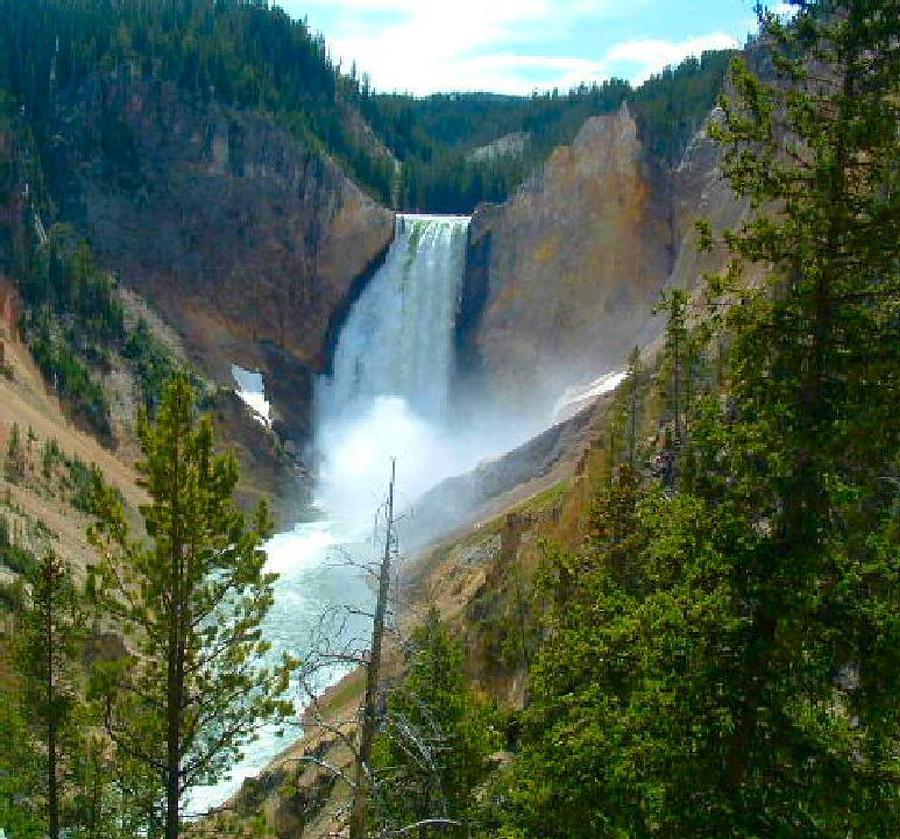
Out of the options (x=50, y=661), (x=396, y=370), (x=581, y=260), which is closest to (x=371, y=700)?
(x=50, y=661)

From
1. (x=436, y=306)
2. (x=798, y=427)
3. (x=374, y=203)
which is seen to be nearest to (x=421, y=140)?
(x=374, y=203)

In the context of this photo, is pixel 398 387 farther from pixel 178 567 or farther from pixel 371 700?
pixel 371 700

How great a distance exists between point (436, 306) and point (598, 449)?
48.6 m

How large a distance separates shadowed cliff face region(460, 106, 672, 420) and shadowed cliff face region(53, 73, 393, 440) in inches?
597

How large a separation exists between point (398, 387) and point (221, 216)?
24.4 meters

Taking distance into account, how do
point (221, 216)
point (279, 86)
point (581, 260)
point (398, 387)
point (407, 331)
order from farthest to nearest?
point (279, 86)
point (221, 216)
point (407, 331)
point (398, 387)
point (581, 260)

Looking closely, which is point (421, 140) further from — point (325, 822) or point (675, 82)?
point (325, 822)

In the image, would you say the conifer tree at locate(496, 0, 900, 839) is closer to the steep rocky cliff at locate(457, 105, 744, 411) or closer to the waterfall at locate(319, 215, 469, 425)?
the steep rocky cliff at locate(457, 105, 744, 411)

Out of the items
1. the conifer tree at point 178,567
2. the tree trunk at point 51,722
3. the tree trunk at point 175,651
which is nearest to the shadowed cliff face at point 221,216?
the tree trunk at point 51,722

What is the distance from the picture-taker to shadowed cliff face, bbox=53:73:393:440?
88688 millimetres

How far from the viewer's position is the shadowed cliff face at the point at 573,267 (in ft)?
243

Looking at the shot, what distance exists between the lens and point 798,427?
8.86 metres

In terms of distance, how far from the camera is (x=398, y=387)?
8638 cm

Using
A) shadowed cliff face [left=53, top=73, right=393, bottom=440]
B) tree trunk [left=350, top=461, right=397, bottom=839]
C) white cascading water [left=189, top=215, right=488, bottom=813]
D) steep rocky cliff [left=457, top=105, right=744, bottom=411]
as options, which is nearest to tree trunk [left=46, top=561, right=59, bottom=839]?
tree trunk [left=350, top=461, right=397, bottom=839]
